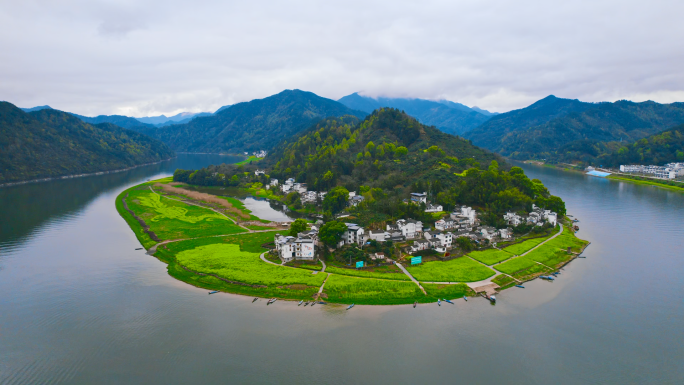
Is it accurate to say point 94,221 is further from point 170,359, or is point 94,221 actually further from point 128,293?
point 170,359

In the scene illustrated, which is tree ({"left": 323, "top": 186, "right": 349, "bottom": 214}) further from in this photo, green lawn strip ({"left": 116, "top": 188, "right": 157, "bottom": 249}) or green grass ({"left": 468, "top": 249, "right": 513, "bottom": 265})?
green lawn strip ({"left": 116, "top": 188, "right": 157, "bottom": 249})

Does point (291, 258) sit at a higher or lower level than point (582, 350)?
higher

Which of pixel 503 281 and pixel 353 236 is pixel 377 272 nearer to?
pixel 353 236

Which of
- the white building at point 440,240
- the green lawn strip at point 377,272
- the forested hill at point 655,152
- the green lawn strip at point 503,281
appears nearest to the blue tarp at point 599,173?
the forested hill at point 655,152

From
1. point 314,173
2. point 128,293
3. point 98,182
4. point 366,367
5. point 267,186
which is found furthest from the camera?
point 98,182

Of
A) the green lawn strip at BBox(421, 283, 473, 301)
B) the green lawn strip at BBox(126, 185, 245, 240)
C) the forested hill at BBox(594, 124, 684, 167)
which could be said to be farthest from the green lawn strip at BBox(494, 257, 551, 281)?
the forested hill at BBox(594, 124, 684, 167)

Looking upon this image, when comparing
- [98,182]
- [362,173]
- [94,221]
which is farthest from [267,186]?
[98,182]
